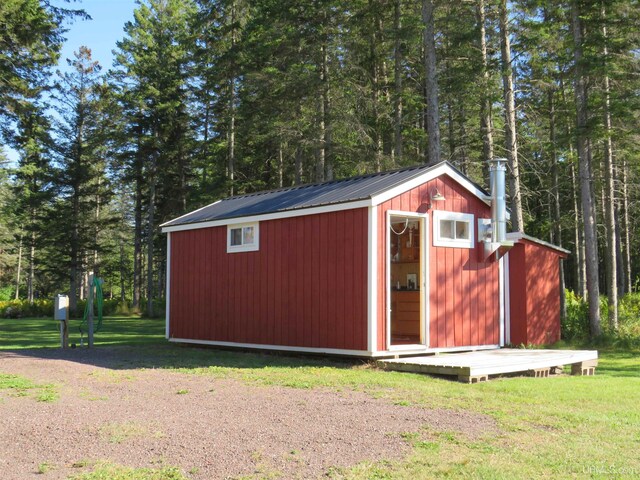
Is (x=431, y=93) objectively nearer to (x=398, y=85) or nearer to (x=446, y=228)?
(x=398, y=85)

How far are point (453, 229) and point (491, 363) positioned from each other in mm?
2942

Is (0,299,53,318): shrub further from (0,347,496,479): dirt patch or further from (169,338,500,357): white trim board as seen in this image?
(0,347,496,479): dirt patch

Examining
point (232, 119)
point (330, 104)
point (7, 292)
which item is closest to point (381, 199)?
point (330, 104)

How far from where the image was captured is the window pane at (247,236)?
1222 cm

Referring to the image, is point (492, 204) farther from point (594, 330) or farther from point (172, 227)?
point (172, 227)

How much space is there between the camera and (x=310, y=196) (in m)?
11.8

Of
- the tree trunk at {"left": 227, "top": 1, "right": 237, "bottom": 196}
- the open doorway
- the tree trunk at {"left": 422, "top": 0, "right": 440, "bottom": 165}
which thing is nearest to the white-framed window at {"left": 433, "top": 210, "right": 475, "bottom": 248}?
the open doorway

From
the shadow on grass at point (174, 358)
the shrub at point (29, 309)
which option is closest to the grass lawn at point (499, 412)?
the shadow on grass at point (174, 358)

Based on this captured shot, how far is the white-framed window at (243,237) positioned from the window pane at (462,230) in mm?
3617

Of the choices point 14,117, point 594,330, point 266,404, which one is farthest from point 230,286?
point 14,117

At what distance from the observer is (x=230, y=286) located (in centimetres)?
1255

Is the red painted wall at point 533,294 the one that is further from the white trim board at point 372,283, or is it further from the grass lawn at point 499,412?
the white trim board at point 372,283

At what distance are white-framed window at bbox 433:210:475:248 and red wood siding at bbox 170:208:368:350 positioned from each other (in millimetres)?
1565

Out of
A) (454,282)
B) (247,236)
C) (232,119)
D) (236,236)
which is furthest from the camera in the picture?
(232,119)
